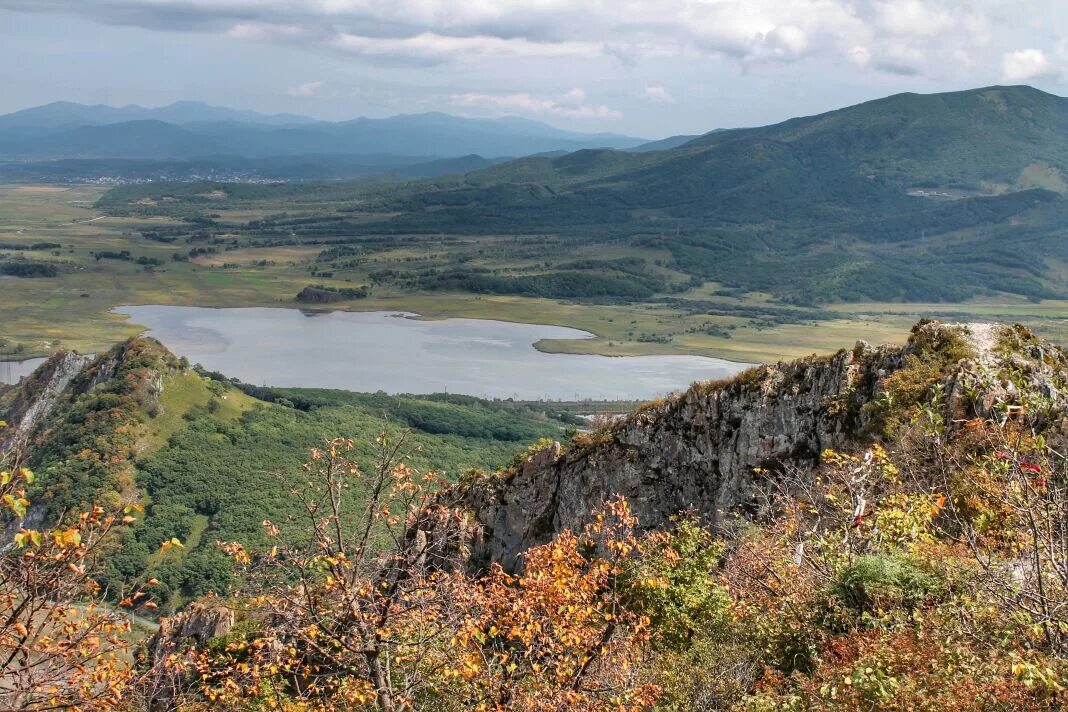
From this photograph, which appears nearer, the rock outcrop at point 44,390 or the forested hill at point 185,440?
the forested hill at point 185,440

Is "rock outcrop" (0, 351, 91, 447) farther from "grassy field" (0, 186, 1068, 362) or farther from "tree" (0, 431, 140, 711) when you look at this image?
"tree" (0, 431, 140, 711)

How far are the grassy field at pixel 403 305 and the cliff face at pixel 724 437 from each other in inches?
2872

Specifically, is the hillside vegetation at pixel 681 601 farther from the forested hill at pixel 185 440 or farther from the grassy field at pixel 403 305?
the grassy field at pixel 403 305

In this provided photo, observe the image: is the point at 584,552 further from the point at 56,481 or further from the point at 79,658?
the point at 56,481

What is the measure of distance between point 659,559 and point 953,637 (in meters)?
5.10

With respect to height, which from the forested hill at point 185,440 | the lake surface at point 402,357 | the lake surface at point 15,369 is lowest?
the lake surface at point 15,369

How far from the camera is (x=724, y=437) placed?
21.1m

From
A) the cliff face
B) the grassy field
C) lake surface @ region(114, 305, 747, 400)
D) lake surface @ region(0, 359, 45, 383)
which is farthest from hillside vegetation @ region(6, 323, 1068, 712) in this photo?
the grassy field

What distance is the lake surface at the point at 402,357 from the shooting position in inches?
3120

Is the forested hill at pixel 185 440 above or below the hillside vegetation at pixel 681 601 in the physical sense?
below

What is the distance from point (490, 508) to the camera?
23312mm

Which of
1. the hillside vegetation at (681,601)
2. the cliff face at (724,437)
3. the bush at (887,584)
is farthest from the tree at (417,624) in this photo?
the cliff face at (724,437)

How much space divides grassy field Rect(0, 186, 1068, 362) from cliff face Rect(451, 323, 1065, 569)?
72947mm

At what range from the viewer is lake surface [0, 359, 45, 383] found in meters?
79.1
